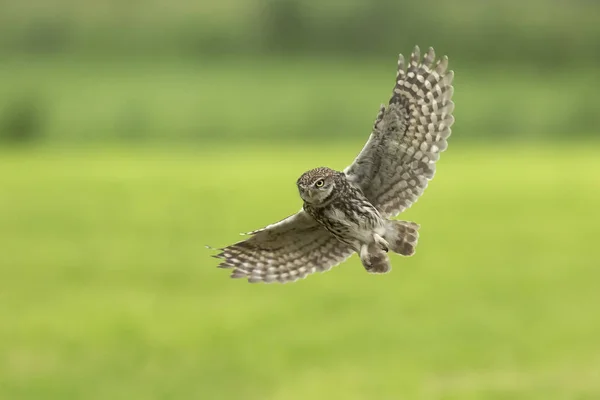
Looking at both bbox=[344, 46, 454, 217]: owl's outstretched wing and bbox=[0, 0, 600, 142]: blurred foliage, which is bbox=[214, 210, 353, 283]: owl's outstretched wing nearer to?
bbox=[344, 46, 454, 217]: owl's outstretched wing

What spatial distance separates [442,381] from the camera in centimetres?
1387

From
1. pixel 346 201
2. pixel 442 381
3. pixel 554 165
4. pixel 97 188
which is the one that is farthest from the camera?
pixel 554 165

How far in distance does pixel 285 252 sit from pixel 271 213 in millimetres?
13786

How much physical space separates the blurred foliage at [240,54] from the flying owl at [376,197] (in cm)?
1126

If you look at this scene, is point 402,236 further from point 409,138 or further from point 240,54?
point 240,54

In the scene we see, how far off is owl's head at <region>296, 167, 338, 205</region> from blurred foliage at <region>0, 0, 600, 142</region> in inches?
466

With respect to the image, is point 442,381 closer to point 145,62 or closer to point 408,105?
point 145,62

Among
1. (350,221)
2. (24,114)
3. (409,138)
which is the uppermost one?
(24,114)

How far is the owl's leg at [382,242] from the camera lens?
2453 mm

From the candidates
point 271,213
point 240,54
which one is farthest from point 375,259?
point 240,54

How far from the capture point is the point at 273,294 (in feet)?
54.1

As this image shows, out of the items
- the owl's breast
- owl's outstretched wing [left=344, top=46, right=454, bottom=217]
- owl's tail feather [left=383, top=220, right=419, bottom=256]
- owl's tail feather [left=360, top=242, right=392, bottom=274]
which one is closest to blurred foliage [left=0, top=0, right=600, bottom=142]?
owl's outstretched wing [left=344, top=46, right=454, bottom=217]

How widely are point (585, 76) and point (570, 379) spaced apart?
653 centimetres

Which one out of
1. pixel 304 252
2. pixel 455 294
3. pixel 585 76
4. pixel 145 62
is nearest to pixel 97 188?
pixel 145 62
